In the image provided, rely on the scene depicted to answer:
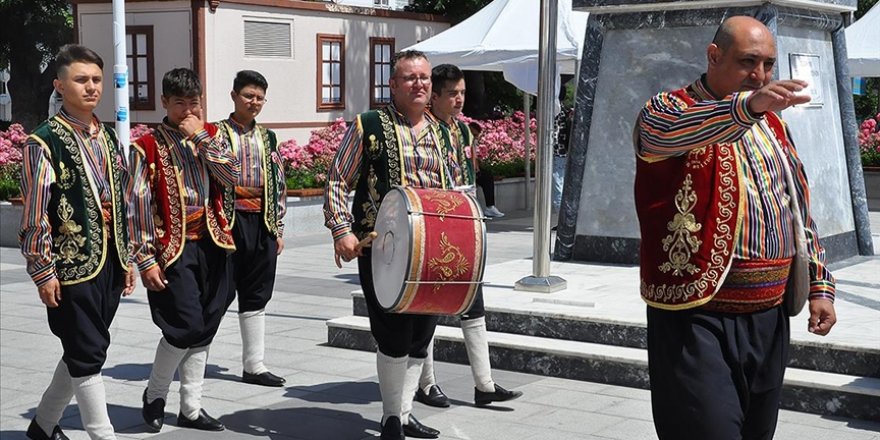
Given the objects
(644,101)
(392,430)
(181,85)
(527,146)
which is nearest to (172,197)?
(181,85)

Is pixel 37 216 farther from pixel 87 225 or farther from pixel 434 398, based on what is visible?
pixel 434 398

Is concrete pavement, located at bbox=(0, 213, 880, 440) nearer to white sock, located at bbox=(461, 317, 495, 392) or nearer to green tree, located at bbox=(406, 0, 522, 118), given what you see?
white sock, located at bbox=(461, 317, 495, 392)

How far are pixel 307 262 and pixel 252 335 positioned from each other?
5856 mm

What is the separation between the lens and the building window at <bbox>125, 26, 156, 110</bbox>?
21391mm

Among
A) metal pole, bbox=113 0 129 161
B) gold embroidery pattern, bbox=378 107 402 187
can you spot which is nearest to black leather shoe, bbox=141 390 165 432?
gold embroidery pattern, bbox=378 107 402 187

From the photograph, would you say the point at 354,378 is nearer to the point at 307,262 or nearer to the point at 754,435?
the point at 754,435

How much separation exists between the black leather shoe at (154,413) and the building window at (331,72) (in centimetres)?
1709

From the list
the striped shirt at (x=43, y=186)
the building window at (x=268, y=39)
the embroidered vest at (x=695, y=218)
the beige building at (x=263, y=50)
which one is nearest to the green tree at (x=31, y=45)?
the beige building at (x=263, y=50)

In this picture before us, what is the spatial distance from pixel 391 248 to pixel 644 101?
4.89m

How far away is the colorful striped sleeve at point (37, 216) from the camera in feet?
17.6

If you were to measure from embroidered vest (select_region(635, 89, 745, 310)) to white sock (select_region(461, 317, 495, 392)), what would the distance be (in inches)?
119

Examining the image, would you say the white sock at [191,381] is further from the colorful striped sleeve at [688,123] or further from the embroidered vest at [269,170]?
the colorful striped sleeve at [688,123]

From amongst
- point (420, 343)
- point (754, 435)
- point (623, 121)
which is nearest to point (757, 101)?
point (754, 435)

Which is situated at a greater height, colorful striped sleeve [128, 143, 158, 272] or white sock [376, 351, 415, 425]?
colorful striped sleeve [128, 143, 158, 272]
